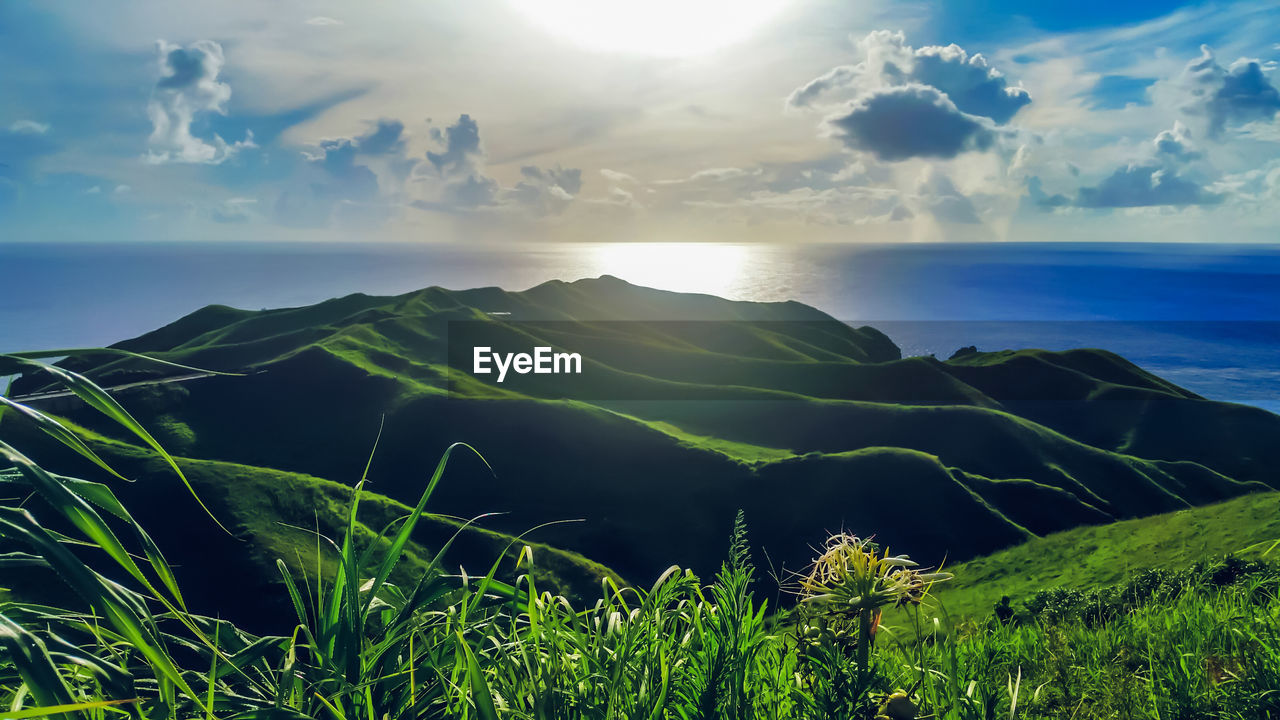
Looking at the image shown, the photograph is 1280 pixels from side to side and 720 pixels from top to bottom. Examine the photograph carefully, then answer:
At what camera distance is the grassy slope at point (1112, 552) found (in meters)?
44.9

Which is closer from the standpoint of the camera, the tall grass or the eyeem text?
the tall grass

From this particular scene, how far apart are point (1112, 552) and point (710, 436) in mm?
58326

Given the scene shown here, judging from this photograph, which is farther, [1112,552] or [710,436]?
[710,436]

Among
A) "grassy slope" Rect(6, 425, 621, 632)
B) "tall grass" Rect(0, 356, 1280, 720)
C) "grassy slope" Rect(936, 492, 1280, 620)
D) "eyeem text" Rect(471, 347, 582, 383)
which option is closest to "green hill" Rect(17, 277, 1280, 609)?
"eyeem text" Rect(471, 347, 582, 383)

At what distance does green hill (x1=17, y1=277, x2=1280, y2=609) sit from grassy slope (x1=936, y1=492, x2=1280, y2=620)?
42.9ft

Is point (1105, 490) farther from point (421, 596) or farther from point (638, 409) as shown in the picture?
point (421, 596)

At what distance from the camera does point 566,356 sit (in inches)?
5266

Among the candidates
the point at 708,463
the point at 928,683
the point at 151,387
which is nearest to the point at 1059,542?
the point at 708,463

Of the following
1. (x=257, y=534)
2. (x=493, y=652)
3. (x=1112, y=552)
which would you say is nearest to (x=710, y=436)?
(x=1112, y=552)

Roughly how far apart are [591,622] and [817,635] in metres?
1.26

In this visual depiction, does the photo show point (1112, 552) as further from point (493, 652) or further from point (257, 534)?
point (257, 534)

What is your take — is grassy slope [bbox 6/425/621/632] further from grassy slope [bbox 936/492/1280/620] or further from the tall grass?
the tall grass

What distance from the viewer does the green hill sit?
278 ft

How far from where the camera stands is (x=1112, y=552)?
180 feet
